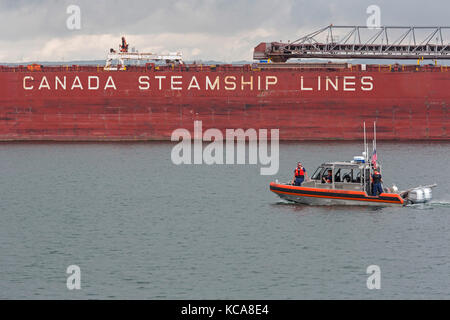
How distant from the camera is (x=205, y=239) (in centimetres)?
3328

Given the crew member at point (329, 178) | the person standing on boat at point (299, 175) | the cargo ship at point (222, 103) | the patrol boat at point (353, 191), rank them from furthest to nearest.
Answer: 1. the cargo ship at point (222, 103)
2. the person standing on boat at point (299, 175)
3. the crew member at point (329, 178)
4. the patrol boat at point (353, 191)

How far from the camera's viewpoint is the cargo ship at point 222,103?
220ft

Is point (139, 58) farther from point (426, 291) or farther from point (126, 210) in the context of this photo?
point (426, 291)

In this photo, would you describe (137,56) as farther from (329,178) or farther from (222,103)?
(329,178)

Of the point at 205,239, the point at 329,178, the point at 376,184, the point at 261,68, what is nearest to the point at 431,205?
the point at 376,184

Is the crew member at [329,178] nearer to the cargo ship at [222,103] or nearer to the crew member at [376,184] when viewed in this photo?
the crew member at [376,184]

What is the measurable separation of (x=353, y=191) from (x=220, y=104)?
30.0 m

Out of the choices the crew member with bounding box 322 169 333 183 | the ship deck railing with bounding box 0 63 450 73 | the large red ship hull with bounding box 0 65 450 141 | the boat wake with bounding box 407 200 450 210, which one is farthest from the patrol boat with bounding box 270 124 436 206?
the ship deck railing with bounding box 0 63 450 73

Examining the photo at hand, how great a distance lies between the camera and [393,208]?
3909 centimetres

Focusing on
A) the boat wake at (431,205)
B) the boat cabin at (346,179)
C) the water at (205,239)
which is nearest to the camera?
the water at (205,239)

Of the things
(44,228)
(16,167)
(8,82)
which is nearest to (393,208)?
(44,228)

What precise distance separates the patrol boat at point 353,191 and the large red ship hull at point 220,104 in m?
27.6

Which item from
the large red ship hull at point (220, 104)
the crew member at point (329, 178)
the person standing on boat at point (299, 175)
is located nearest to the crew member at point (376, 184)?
the crew member at point (329, 178)

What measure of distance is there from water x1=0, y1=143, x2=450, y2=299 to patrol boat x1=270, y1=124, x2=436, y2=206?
0.53 meters
